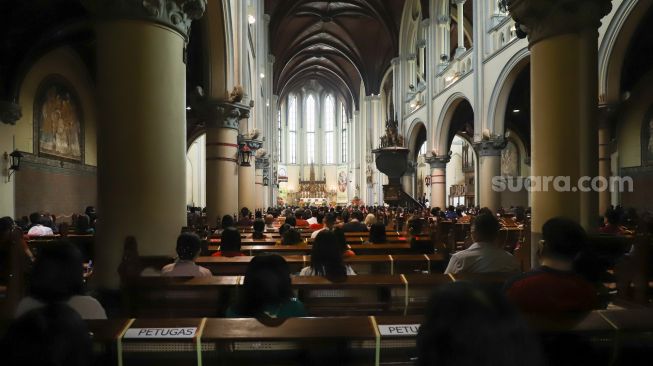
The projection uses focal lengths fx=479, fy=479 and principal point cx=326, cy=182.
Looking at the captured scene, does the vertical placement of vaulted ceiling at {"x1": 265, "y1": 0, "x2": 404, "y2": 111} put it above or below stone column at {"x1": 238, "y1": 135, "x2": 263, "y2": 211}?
above

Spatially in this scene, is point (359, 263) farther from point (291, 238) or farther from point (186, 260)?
point (291, 238)

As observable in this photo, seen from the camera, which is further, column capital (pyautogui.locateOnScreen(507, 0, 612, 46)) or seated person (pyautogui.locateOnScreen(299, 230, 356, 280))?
column capital (pyautogui.locateOnScreen(507, 0, 612, 46))

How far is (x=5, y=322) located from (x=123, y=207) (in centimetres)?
300

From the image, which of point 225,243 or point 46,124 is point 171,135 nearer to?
point 225,243

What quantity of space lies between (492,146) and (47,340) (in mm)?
16442

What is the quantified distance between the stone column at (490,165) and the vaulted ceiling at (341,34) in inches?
551

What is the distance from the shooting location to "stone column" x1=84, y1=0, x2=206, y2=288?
4992 millimetres

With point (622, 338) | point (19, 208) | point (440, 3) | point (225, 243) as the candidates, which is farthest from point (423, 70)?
point (622, 338)

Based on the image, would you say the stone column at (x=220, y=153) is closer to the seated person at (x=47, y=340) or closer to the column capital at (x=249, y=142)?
the column capital at (x=249, y=142)

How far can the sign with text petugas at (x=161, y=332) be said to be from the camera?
6.83 feet

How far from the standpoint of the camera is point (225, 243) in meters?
5.54

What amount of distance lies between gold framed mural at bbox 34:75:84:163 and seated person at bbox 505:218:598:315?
14436 mm

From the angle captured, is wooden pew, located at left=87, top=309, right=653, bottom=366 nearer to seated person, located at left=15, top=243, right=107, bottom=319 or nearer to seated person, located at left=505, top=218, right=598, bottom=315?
seated person, located at left=505, top=218, right=598, bottom=315

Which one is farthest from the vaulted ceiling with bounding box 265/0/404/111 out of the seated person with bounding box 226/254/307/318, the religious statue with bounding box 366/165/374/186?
the seated person with bounding box 226/254/307/318
